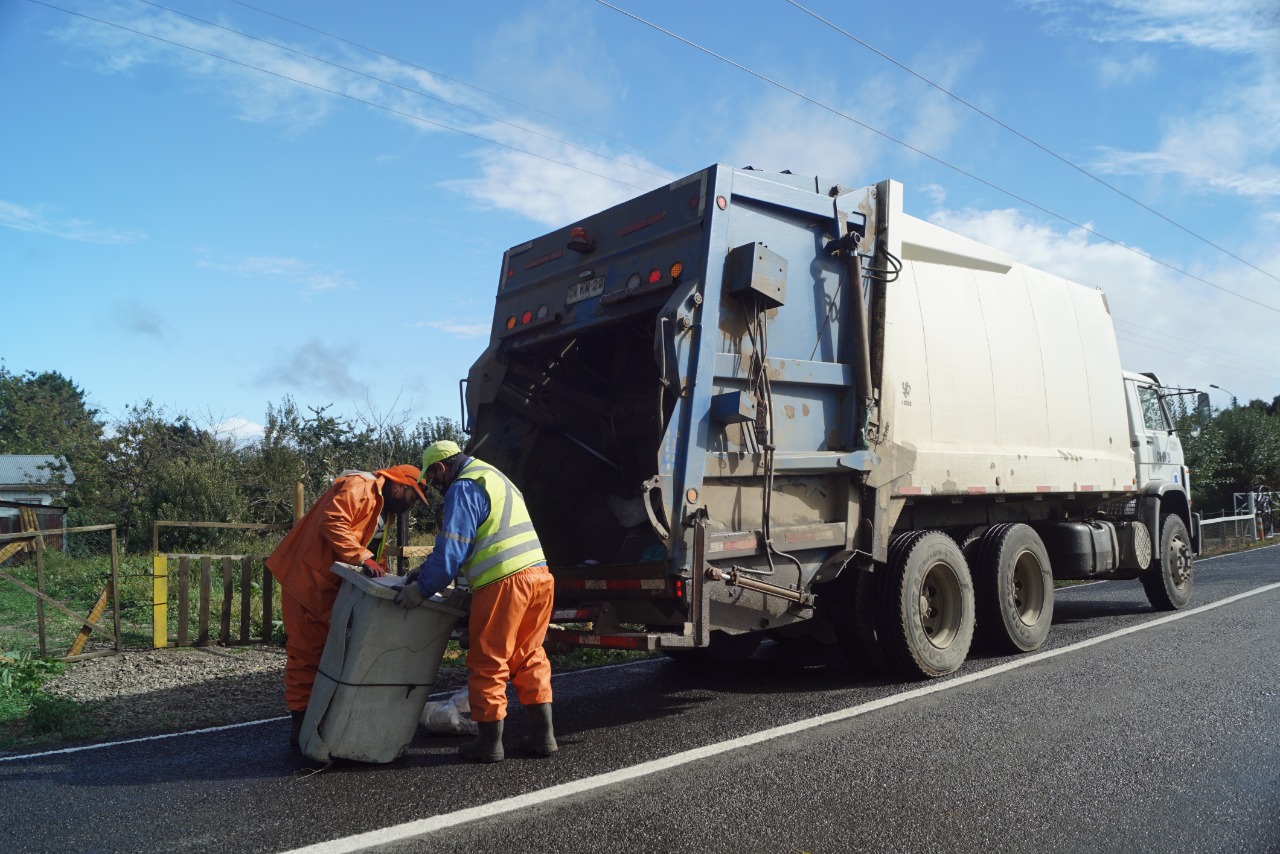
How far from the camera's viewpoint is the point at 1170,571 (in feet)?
31.1

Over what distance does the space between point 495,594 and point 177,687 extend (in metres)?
3.83

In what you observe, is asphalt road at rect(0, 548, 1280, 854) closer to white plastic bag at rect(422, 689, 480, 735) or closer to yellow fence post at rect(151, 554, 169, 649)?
white plastic bag at rect(422, 689, 480, 735)

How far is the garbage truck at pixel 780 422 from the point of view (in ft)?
16.5

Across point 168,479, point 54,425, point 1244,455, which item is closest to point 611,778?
point 168,479

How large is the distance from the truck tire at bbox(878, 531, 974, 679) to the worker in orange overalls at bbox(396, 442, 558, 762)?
2.51m

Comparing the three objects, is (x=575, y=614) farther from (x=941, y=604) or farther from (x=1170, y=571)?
(x=1170, y=571)

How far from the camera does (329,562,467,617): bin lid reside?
4230 millimetres

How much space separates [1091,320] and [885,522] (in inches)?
165

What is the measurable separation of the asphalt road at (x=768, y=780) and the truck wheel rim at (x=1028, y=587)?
1.20 meters

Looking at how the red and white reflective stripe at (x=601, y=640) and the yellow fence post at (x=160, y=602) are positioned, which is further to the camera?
the yellow fence post at (x=160, y=602)

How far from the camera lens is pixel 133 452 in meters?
23.0

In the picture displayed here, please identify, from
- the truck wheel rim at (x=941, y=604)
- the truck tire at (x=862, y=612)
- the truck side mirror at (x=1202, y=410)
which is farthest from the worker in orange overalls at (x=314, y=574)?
the truck side mirror at (x=1202, y=410)

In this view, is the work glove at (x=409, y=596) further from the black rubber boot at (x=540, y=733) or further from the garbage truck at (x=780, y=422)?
the garbage truck at (x=780, y=422)

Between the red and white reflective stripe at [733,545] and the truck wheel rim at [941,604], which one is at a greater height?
the red and white reflective stripe at [733,545]
